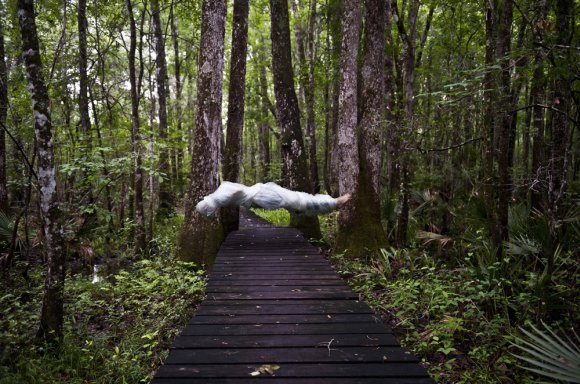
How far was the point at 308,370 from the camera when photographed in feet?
8.91

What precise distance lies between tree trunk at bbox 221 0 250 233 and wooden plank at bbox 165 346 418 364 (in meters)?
6.57

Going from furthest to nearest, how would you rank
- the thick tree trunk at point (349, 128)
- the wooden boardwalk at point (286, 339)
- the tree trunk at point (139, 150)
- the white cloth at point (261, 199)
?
the tree trunk at point (139, 150), the thick tree trunk at point (349, 128), the white cloth at point (261, 199), the wooden boardwalk at point (286, 339)

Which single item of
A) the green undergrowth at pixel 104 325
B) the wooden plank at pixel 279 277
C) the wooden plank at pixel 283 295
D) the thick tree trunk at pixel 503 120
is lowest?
the green undergrowth at pixel 104 325

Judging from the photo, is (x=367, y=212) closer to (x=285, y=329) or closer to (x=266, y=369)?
(x=285, y=329)

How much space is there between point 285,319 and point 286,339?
0.46m

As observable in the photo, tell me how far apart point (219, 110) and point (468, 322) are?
6.01 meters

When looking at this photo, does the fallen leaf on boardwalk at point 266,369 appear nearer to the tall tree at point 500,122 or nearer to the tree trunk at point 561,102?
the tall tree at point 500,122

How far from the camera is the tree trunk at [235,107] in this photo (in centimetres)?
950

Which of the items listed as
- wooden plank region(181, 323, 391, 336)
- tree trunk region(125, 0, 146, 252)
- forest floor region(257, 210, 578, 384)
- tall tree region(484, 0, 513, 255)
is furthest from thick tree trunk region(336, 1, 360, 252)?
tree trunk region(125, 0, 146, 252)

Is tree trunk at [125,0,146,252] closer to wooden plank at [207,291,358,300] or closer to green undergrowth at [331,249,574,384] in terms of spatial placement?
green undergrowth at [331,249,574,384]

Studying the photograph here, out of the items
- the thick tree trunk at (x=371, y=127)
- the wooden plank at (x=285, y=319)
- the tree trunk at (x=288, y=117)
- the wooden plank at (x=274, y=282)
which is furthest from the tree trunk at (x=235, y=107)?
the wooden plank at (x=285, y=319)

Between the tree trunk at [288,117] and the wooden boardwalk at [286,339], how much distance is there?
16.4 feet

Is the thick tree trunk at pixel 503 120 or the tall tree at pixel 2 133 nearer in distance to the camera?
the thick tree trunk at pixel 503 120

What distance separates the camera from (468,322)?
5008 millimetres
